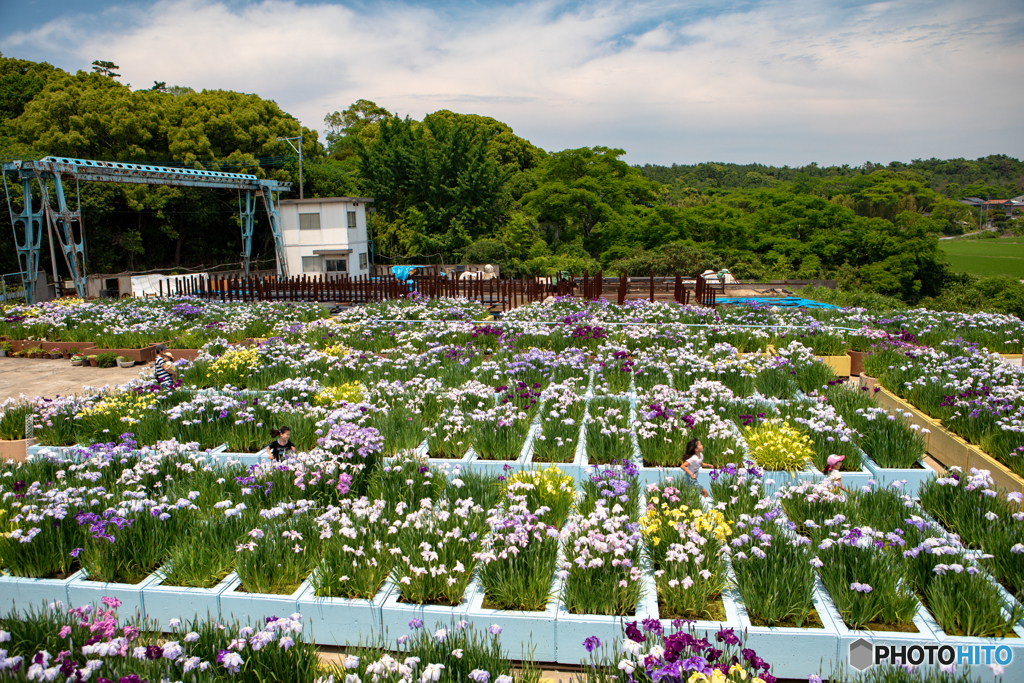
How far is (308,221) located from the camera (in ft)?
117

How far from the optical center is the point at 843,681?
3.93 meters

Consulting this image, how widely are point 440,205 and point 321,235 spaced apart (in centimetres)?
918

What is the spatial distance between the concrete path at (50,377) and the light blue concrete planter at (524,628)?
9.85 metres

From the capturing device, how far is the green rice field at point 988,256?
207 ft

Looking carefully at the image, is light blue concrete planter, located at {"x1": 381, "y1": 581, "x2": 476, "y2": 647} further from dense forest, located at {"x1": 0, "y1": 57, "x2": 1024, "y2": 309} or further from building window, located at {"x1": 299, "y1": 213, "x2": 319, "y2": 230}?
building window, located at {"x1": 299, "y1": 213, "x2": 319, "y2": 230}

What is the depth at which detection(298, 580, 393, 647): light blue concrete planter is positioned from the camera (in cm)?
434

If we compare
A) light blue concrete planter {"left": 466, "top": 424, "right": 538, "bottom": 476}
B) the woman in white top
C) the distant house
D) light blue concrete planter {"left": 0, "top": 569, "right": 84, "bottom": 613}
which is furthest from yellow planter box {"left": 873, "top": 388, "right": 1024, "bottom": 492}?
the distant house

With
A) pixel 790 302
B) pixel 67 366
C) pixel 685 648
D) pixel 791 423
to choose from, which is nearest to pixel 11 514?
pixel 685 648

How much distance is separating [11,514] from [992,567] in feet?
25.1

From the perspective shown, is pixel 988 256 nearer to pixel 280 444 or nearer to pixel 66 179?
pixel 66 179

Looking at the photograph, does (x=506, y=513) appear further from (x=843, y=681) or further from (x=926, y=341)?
(x=926, y=341)

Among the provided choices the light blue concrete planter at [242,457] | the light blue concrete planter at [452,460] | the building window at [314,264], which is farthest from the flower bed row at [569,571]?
the building window at [314,264]

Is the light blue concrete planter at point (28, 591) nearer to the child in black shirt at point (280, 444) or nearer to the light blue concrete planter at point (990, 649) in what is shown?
the child in black shirt at point (280, 444)

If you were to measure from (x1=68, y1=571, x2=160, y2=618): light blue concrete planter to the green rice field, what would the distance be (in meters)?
66.0
